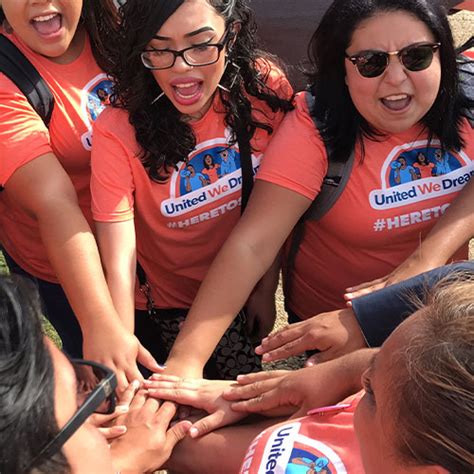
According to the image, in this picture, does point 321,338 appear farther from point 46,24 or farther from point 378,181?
point 46,24

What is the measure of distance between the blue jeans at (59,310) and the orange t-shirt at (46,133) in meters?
0.05

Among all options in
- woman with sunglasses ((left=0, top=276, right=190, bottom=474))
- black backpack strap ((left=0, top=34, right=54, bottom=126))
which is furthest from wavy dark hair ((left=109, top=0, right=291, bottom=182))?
woman with sunglasses ((left=0, top=276, right=190, bottom=474))

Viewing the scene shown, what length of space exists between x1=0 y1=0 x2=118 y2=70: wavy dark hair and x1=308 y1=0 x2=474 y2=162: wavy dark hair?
0.69 meters

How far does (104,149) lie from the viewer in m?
2.22

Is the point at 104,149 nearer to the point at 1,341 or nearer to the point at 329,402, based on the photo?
the point at 329,402

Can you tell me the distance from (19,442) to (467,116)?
5.73 feet

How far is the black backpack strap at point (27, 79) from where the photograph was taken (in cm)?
229

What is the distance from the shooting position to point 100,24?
2.47 metres

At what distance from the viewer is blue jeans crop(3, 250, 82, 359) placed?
8.89 feet

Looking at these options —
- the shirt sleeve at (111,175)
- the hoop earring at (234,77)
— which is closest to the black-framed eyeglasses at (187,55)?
the hoop earring at (234,77)

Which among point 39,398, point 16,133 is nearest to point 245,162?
point 16,133

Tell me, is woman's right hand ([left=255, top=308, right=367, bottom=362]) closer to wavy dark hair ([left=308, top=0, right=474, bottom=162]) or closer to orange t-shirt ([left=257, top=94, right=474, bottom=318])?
orange t-shirt ([left=257, top=94, right=474, bottom=318])

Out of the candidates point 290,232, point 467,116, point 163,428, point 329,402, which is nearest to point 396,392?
point 329,402

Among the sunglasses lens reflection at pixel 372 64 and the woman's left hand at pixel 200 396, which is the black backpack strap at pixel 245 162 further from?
the woman's left hand at pixel 200 396
